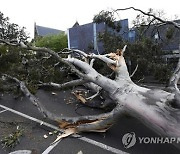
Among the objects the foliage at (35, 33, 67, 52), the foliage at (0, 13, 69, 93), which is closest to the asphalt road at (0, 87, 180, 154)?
the foliage at (0, 13, 69, 93)

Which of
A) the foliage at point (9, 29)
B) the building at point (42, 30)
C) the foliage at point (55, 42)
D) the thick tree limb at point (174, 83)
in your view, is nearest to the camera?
the thick tree limb at point (174, 83)

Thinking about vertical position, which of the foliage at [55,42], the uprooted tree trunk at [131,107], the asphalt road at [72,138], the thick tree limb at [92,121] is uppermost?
the foliage at [55,42]

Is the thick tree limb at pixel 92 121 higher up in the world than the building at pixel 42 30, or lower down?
lower down

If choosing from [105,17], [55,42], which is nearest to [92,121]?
[105,17]

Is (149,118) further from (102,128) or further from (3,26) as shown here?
(3,26)

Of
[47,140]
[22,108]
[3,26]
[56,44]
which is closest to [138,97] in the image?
[47,140]

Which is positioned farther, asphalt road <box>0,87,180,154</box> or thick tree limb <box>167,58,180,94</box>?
thick tree limb <box>167,58,180,94</box>

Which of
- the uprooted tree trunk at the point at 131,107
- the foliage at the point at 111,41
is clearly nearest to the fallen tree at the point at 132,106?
the uprooted tree trunk at the point at 131,107

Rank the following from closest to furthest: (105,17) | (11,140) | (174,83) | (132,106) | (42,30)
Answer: (132,106), (11,140), (174,83), (105,17), (42,30)

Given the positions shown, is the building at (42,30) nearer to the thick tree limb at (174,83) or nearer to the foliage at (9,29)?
the foliage at (9,29)

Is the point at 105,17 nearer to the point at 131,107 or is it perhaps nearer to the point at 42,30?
the point at 131,107

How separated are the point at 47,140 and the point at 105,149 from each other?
3.95ft

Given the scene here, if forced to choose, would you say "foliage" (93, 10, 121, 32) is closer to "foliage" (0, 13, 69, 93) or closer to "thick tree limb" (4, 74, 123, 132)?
"foliage" (0, 13, 69, 93)

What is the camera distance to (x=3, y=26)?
22188 millimetres
